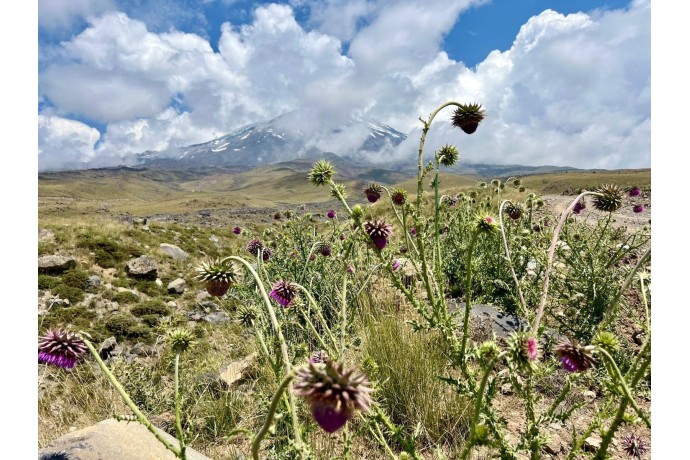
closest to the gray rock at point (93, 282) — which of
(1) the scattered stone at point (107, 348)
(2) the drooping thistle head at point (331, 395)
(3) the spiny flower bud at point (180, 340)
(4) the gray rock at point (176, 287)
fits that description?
(4) the gray rock at point (176, 287)

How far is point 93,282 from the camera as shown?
1128cm

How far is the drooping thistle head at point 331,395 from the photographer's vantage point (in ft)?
3.84

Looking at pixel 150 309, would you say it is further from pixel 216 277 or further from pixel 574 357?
pixel 574 357

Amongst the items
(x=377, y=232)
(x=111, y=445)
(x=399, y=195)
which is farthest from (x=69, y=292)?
(x=377, y=232)

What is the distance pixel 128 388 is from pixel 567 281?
19.5 feet

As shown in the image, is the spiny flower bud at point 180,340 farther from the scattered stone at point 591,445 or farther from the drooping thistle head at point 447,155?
the scattered stone at point 591,445

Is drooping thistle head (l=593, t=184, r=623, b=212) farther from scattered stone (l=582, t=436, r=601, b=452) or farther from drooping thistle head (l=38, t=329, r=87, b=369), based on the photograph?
drooping thistle head (l=38, t=329, r=87, b=369)

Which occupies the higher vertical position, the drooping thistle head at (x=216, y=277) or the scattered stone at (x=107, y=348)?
the drooping thistle head at (x=216, y=277)

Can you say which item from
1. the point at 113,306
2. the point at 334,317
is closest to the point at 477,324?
the point at 334,317

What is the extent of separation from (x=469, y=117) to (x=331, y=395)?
2490mm

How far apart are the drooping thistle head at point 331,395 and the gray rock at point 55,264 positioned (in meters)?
A: 13.3

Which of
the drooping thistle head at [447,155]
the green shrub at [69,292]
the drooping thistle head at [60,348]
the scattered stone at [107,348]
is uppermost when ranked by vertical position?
the drooping thistle head at [447,155]

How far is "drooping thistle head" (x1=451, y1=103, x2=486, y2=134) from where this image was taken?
118 inches

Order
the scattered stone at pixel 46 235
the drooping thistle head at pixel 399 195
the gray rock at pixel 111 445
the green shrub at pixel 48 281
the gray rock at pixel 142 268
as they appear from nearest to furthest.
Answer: the gray rock at pixel 111 445
the drooping thistle head at pixel 399 195
the green shrub at pixel 48 281
the gray rock at pixel 142 268
the scattered stone at pixel 46 235
